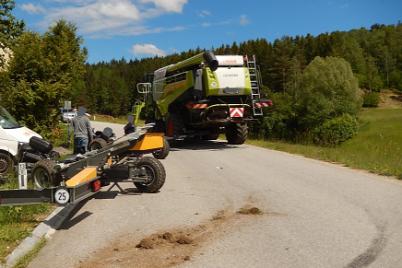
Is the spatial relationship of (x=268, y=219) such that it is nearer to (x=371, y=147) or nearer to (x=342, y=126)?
(x=371, y=147)

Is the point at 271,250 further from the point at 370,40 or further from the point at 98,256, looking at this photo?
the point at 370,40

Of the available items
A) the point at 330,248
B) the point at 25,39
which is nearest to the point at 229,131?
the point at 25,39

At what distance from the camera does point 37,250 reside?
5.57 metres

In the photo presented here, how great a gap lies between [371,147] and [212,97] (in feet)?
30.1

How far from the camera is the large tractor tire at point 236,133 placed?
17638 millimetres

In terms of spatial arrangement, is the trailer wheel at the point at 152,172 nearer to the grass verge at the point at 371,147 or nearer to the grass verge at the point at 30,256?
the grass verge at the point at 30,256

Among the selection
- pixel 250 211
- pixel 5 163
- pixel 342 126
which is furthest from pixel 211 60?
pixel 342 126

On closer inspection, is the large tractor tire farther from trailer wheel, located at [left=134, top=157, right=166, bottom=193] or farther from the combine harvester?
trailer wheel, located at [left=134, top=157, right=166, bottom=193]

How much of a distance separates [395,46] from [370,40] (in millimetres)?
6279

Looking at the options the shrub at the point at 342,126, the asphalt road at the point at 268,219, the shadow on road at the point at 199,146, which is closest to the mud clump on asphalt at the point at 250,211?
the asphalt road at the point at 268,219

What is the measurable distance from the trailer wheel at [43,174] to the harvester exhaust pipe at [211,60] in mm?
8300

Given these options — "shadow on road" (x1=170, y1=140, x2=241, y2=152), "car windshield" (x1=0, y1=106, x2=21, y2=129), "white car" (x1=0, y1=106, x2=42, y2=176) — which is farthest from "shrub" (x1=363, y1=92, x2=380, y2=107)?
"white car" (x1=0, y1=106, x2=42, y2=176)

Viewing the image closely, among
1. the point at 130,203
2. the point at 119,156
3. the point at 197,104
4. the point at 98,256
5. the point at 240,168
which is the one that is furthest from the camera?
the point at 197,104

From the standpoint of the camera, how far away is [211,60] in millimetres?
15719
